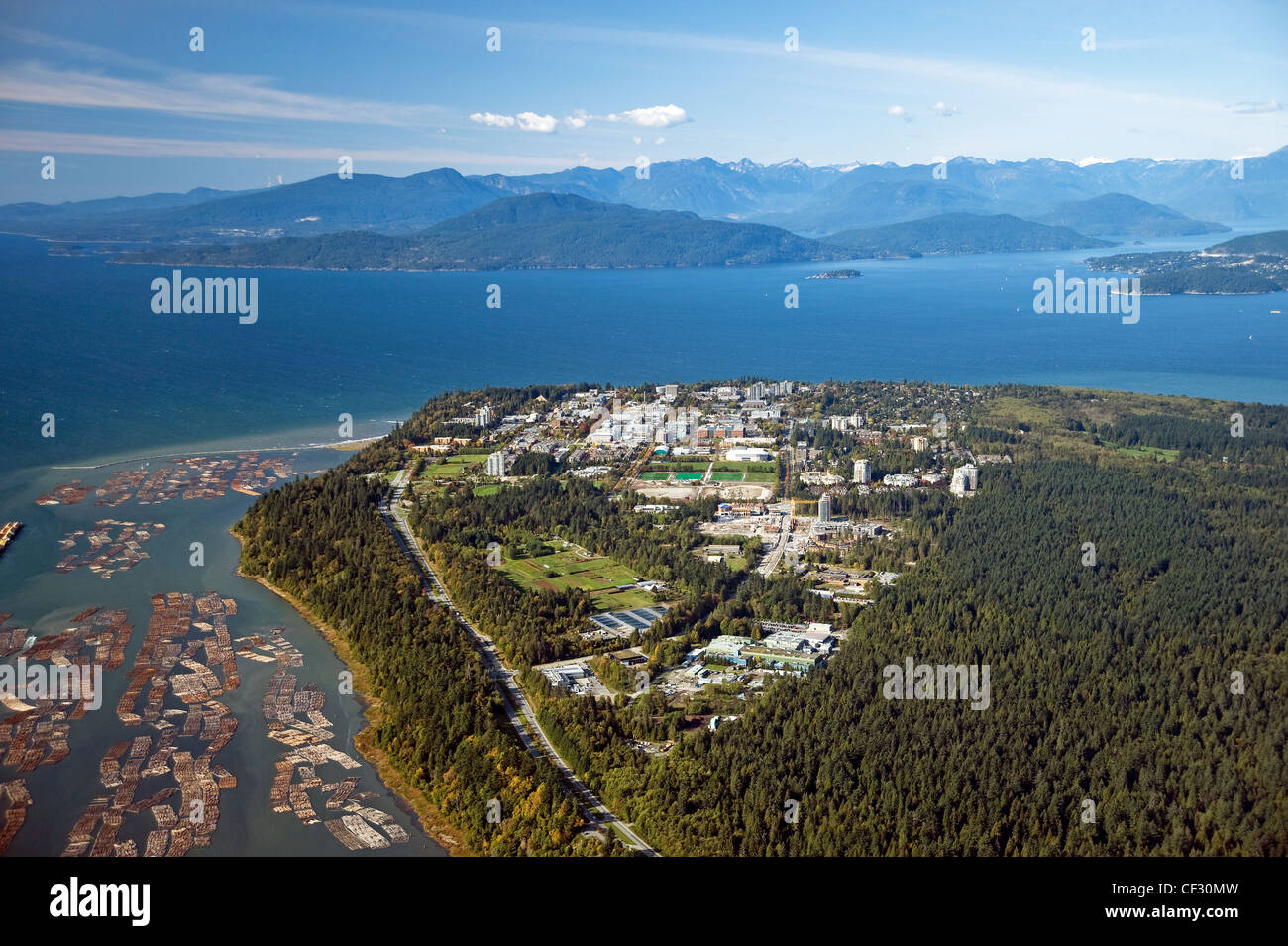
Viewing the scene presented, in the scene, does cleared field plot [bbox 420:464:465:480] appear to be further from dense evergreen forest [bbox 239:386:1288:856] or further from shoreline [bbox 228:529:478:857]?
shoreline [bbox 228:529:478:857]

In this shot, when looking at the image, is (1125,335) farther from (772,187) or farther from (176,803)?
(772,187)

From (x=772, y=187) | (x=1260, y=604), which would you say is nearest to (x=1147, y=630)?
(x=1260, y=604)

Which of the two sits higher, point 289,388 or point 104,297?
point 104,297

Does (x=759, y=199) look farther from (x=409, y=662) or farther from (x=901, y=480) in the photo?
(x=409, y=662)

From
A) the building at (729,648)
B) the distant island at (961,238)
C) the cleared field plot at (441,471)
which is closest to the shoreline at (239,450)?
the cleared field plot at (441,471)

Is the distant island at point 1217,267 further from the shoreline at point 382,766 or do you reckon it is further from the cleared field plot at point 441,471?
the shoreline at point 382,766
